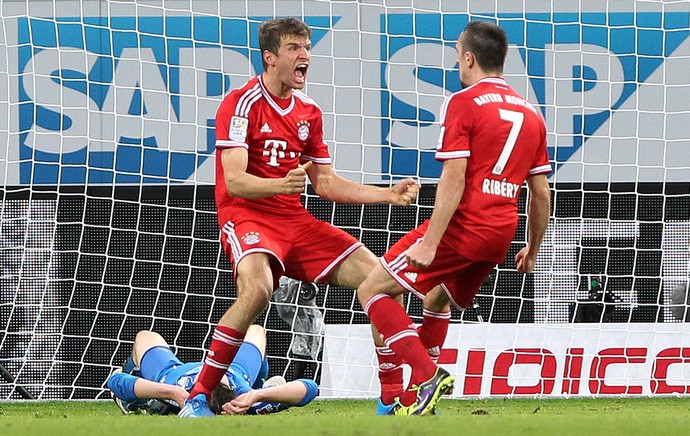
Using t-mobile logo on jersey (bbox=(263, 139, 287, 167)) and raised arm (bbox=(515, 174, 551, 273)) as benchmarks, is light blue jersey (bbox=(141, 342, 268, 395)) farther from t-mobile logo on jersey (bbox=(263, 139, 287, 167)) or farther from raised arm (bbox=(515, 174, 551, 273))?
raised arm (bbox=(515, 174, 551, 273))

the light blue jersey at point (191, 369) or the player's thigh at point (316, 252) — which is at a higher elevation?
the player's thigh at point (316, 252)

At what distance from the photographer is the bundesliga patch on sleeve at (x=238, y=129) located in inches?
201

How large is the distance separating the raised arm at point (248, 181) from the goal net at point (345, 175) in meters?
3.04

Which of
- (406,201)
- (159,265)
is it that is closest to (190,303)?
(159,265)

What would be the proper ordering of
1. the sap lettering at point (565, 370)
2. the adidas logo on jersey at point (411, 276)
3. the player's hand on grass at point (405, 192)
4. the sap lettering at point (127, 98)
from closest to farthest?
the adidas logo on jersey at point (411, 276)
the player's hand on grass at point (405, 192)
the sap lettering at point (565, 370)
the sap lettering at point (127, 98)

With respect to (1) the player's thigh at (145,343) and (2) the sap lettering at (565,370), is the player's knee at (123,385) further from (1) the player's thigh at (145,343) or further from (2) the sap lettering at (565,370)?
(2) the sap lettering at (565,370)

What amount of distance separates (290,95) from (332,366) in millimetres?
2973

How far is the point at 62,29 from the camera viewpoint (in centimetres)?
805

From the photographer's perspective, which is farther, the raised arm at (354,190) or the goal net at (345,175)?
the goal net at (345,175)

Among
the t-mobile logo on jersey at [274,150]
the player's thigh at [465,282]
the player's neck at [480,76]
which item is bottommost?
the player's thigh at [465,282]

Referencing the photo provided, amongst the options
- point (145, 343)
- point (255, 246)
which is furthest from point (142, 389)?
point (255, 246)

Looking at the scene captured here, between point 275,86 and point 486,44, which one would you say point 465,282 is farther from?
point 275,86

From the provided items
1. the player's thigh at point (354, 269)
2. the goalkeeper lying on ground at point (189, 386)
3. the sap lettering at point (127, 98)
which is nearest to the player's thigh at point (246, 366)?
the goalkeeper lying on ground at point (189, 386)

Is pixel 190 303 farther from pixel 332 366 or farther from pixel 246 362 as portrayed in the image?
pixel 246 362
